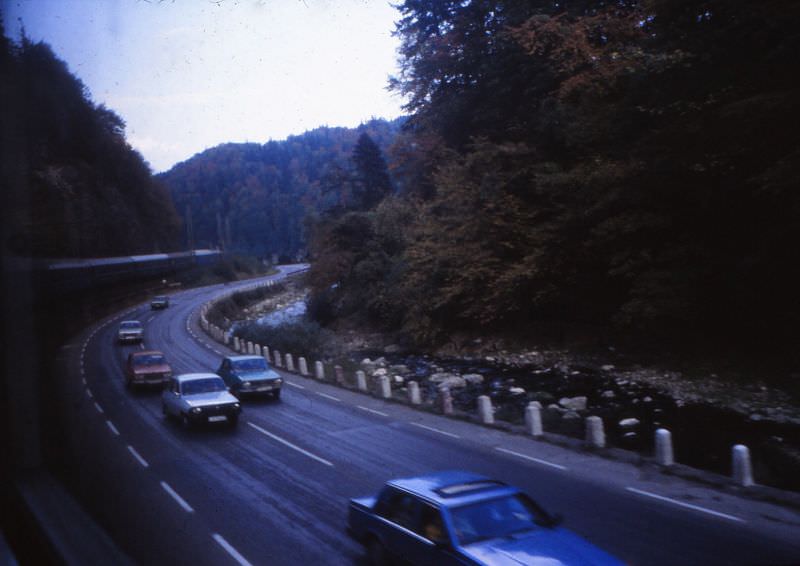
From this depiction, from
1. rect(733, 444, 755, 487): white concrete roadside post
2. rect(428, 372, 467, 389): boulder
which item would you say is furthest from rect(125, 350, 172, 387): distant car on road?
rect(733, 444, 755, 487): white concrete roadside post

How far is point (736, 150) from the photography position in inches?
739

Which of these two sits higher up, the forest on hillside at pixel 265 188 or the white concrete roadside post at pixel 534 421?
the forest on hillside at pixel 265 188

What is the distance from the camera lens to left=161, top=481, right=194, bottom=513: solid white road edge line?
9.70m

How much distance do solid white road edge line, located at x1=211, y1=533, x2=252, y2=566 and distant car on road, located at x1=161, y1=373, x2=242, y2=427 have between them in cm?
737

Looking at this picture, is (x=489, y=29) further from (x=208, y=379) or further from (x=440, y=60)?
(x=208, y=379)

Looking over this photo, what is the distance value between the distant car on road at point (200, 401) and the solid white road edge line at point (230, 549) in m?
7.37

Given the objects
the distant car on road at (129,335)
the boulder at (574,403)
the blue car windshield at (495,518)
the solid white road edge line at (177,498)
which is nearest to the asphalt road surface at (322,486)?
the solid white road edge line at (177,498)

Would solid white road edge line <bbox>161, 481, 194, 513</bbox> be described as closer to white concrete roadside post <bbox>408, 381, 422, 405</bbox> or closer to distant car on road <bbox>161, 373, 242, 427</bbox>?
distant car on road <bbox>161, 373, 242, 427</bbox>

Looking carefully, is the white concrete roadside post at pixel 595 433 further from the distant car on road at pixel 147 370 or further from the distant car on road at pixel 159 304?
the distant car on road at pixel 159 304

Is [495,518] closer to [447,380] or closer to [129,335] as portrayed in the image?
[447,380]

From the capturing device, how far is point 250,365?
21.0 m

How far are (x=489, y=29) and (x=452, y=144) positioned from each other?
6880 millimetres

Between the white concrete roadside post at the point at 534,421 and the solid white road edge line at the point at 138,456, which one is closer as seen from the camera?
the solid white road edge line at the point at 138,456

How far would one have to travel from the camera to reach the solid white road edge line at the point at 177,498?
31.8 ft
